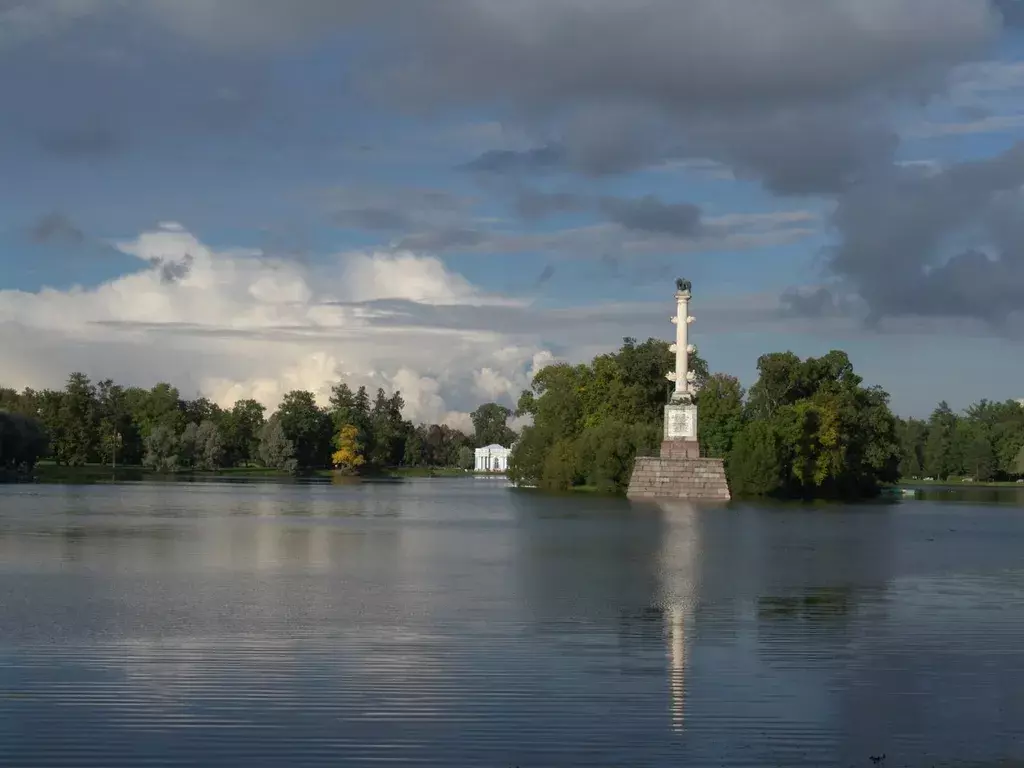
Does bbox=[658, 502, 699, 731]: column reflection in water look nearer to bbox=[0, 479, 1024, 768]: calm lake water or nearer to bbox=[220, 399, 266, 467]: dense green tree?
bbox=[0, 479, 1024, 768]: calm lake water

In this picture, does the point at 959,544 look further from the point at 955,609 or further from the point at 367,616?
the point at 367,616

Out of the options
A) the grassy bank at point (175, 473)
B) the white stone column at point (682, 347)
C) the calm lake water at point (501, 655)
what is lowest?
the calm lake water at point (501, 655)

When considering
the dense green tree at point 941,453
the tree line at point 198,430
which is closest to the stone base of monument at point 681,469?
the tree line at point 198,430

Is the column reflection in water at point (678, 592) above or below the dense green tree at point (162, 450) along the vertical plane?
below

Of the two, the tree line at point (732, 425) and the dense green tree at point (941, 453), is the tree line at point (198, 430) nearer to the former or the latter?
the tree line at point (732, 425)

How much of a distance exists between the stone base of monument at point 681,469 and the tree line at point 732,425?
7002 millimetres

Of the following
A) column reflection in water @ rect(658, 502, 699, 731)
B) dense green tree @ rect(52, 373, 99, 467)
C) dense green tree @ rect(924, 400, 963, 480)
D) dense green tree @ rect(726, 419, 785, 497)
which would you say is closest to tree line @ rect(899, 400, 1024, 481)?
dense green tree @ rect(924, 400, 963, 480)

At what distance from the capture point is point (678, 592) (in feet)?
82.6

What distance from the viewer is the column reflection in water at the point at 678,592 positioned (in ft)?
47.6

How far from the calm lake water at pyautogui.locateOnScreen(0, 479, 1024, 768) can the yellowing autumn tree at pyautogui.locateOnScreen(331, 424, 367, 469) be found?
125 m

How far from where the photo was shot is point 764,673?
1552cm

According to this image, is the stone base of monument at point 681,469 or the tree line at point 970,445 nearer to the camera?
the stone base of monument at point 681,469

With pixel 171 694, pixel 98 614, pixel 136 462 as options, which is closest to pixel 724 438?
pixel 98 614

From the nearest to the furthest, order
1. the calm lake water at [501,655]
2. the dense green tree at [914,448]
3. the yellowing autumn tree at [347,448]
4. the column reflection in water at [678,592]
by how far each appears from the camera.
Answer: the calm lake water at [501,655] < the column reflection in water at [678,592] < the yellowing autumn tree at [347,448] < the dense green tree at [914,448]
